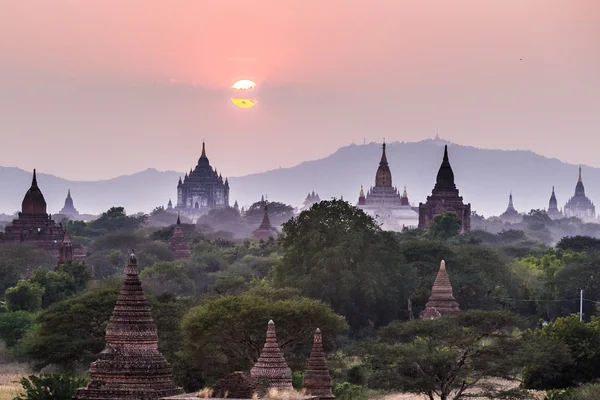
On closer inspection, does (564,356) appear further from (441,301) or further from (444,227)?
(444,227)

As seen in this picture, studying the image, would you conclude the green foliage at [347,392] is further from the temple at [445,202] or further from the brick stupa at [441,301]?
the temple at [445,202]

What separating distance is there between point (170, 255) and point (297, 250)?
189 ft

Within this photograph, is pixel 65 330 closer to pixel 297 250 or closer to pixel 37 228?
pixel 297 250

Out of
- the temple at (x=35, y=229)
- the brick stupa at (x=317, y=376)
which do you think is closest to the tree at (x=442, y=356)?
the brick stupa at (x=317, y=376)

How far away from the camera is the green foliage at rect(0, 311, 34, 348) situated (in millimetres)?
80875

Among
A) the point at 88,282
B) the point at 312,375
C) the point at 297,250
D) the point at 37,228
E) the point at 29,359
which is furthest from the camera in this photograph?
the point at 37,228

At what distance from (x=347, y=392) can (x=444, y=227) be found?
90019 millimetres

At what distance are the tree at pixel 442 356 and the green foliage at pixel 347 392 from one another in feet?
2.36

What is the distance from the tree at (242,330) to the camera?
60.7 m

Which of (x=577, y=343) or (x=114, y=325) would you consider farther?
(x=577, y=343)

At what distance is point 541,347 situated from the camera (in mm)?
60469

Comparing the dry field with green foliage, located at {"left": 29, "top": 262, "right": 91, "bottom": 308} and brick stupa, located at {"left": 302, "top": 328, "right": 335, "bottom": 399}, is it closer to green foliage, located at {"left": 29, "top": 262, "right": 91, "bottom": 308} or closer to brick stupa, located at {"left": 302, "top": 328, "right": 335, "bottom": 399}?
brick stupa, located at {"left": 302, "top": 328, "right": 335, "bottom": 399}

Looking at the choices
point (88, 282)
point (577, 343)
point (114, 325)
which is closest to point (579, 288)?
point (88, 282)

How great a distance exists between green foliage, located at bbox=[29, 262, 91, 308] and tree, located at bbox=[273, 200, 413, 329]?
439 inches
